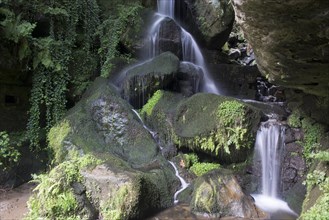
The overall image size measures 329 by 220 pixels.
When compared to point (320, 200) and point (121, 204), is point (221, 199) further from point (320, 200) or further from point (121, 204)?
point (121, 204)

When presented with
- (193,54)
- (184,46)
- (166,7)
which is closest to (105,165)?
(184,46)

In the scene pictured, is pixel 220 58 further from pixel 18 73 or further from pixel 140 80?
pixel 18 73

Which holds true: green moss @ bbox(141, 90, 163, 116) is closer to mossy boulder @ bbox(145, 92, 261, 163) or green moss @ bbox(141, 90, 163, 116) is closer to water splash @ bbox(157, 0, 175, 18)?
mossy boulder @ bbox(145, 92, 261, 163)

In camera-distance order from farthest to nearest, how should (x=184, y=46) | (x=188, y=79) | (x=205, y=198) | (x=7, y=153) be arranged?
1. (x=184, y=46)
2. (x=188, y=79)
3. (x=7, y=153)
4. (x=205, y=198)

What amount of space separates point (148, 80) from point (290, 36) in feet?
17.1

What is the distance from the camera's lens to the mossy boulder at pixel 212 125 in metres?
7.45

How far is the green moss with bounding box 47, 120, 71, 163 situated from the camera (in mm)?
7640

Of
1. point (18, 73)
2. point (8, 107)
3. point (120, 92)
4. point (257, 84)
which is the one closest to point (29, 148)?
point (8, 107)

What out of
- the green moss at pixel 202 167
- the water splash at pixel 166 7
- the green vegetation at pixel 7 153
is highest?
the water splash at pixel 166 7

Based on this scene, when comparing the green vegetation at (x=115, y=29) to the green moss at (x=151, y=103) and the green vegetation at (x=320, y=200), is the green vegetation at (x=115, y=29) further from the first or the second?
the green vegetation at (x=320, y=200)

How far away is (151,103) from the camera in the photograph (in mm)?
8938

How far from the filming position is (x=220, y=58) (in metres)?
13.4

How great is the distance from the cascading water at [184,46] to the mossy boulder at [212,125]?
2.79 meters

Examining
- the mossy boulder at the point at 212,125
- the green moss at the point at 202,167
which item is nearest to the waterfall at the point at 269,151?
the mossy boulder at the point at 212,125
